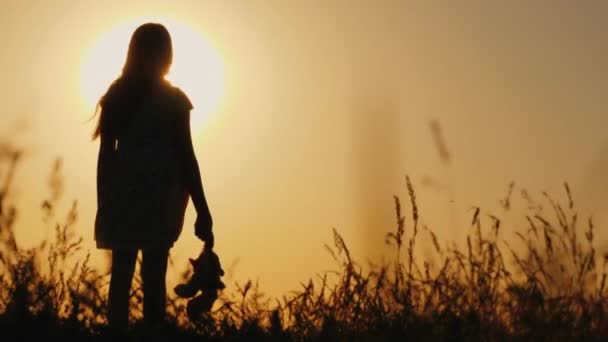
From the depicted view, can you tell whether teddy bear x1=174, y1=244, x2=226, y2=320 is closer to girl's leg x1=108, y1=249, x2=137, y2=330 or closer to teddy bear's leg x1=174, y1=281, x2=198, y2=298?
teddy bear's leg x1=174, y1=281, x2=198, y2=298

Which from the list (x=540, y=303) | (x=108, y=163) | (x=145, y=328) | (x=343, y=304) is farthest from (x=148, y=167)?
(x=540, y=303)

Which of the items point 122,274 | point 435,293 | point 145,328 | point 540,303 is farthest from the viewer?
point 122,274

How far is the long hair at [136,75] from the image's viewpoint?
5.39 meters

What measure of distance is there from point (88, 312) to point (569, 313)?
7.48 feet

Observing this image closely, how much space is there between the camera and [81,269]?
485cm

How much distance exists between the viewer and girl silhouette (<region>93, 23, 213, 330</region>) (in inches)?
208

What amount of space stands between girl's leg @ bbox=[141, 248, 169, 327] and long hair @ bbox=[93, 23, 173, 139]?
674 mm

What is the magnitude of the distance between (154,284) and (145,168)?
0.60 meters

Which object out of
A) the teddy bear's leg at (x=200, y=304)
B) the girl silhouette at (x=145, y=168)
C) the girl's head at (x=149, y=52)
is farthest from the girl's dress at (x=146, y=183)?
the teddy bear's leg at (x=200, y=304)

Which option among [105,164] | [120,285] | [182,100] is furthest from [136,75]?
[120,285]

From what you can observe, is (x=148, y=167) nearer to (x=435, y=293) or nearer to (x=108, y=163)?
(x=108, y=163)

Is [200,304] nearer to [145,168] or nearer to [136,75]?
[145,168]

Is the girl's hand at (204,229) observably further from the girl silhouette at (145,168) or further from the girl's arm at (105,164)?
the girl's arm at (105,164)

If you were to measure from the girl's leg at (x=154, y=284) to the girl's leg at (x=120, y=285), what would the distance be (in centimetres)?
7
